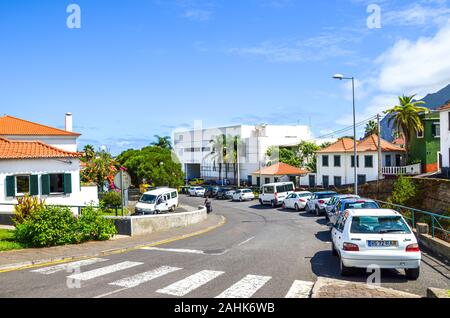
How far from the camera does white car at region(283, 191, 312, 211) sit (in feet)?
109

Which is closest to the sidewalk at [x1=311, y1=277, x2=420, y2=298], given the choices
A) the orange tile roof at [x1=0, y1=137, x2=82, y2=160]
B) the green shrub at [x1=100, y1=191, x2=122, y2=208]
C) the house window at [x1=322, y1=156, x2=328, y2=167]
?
the orange tile roof at [x1=0, y1=137, x2=82, y2=160]

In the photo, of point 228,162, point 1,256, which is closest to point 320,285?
point 1,256

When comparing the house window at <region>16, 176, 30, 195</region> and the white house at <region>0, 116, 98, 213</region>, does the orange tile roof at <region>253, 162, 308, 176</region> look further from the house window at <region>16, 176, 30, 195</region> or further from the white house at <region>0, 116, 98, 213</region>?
the house window at <region>16, 176, 30, 195</region>

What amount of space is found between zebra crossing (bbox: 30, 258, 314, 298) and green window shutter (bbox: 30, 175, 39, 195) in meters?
15.6

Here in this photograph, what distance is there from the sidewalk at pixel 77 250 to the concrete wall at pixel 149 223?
0.53m

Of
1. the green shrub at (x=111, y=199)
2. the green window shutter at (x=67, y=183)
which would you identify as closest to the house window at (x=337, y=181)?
the green shrub at (x=111, y=199)

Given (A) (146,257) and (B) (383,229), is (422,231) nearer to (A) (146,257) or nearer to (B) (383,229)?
(B) (383,229)

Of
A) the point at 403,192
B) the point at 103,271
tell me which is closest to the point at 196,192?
the point at 403,192

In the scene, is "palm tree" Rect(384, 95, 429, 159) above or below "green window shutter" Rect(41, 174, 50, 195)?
above

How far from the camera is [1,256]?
500 inches

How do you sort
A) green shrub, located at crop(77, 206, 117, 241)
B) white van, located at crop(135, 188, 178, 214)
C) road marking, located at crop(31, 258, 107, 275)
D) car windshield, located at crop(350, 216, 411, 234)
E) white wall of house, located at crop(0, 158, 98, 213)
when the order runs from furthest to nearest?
white van, located at crop(135, 188, 178, 214) < white wall of house, located at crop(0, 158, 98, 213) < green shrub, located at crop(77, 206, 117, 241) < road marking, located at crop(31, 258, 107, 275) < car windshield, located at crop(350, 216, 411, 234)

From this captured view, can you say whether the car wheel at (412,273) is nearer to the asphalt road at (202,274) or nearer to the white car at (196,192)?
the asphalt road at (202,274)
